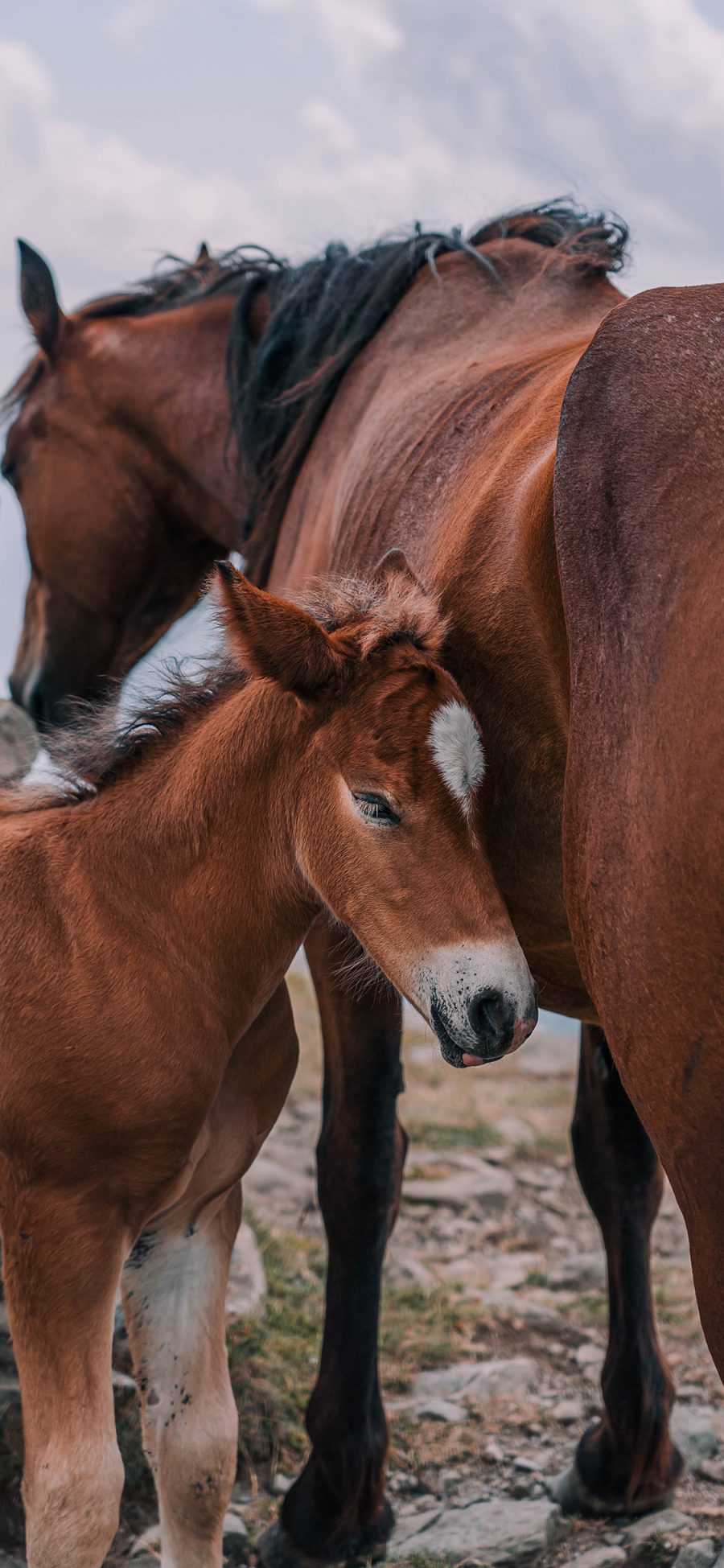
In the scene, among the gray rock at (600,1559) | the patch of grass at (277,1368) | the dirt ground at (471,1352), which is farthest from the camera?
the patch of grass at (277,1368)

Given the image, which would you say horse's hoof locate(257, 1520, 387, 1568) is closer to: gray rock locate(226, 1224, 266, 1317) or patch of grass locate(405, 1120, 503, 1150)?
gray rock locate(226, 1224, 266, 1317)

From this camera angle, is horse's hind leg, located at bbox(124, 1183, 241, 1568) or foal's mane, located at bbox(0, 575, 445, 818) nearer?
foal's mane, located at bbox(0, 575, 445, 818)

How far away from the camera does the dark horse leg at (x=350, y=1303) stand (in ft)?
11.0

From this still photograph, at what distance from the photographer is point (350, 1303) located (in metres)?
3.50

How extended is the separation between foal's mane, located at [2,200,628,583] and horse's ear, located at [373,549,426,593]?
1128 millimetres

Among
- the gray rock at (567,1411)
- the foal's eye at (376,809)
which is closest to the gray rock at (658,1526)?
the gray rock at (567,1411)

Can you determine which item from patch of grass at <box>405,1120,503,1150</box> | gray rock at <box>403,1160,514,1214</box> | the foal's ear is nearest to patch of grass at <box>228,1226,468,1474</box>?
gray rock at <box>403,1160,514,1214</box>

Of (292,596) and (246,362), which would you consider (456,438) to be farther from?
(246,362)

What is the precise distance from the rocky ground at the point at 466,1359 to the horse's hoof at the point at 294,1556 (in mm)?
56

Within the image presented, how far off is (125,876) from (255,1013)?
35 cm

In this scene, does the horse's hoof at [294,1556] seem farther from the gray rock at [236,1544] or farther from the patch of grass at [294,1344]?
the patch of grass at [294,1344]

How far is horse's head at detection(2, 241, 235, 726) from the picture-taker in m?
4.55

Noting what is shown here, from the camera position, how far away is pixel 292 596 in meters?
2.88

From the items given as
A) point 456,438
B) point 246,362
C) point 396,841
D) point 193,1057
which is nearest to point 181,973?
point 193,1057
